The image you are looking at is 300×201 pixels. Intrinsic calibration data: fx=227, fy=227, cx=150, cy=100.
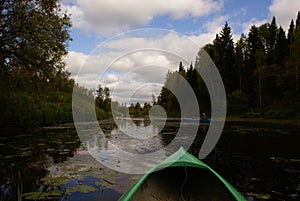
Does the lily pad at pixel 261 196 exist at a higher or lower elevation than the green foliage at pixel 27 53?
lower

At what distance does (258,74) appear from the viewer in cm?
3875

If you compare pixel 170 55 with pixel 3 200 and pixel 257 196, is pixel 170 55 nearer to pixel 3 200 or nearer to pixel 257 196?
pixel 257 196

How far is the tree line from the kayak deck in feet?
83.8

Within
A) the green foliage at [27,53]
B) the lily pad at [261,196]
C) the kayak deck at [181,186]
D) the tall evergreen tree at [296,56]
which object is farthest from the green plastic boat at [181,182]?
the tall evergreen tree at [296,56]

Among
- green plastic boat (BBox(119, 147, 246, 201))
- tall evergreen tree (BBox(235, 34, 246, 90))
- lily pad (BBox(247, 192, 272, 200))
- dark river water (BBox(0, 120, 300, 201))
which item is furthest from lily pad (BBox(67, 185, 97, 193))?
tall evergreen tree (BBox(235, 34, 246, 90))

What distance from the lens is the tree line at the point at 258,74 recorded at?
104ft

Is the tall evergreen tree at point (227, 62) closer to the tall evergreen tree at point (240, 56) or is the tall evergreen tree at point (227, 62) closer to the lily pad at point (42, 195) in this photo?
the tall evergreen tree at point (240, 56)

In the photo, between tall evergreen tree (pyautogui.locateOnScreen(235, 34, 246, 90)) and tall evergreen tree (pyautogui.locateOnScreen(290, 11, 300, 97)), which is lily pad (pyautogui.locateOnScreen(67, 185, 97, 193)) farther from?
tall evergreen tree (pyautogui.locateOnScreen(235, 34, 246, 90))

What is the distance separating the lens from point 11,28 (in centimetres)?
1170

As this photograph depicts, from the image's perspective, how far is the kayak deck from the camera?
3.35 m

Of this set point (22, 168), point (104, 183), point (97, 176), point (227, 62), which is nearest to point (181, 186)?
point (104, 183)

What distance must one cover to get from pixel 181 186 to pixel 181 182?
15cm

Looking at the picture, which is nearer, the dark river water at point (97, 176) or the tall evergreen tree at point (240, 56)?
the dark river water at point (97, 176)

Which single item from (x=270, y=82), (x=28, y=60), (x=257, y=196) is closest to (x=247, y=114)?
(x=270, y=82)
